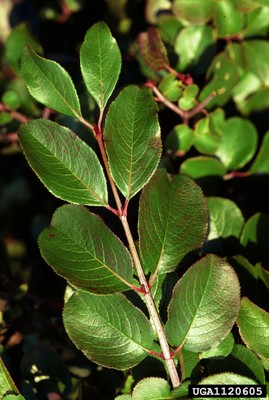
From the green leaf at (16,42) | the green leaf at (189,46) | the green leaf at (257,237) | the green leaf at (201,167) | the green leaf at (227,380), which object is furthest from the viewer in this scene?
the green leaf at (16,42)

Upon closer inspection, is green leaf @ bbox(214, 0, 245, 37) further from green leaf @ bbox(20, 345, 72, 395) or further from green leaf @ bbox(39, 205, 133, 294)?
green leaf @ bbox(20, 345, 72, 395)

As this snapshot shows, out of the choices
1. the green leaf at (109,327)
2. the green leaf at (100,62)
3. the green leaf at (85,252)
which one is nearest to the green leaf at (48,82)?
the green leaf at (100,62)

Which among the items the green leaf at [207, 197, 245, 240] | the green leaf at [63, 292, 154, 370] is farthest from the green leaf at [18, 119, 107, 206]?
the green leaf at [207, 197, 245, 240]

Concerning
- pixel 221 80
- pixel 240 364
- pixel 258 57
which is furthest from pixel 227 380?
pixel 258 57

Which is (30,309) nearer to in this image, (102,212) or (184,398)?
(102,212)

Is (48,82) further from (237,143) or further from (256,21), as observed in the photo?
(256,21)

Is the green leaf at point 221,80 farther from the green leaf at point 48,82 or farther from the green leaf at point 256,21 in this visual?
the green leaf at point 48,82
